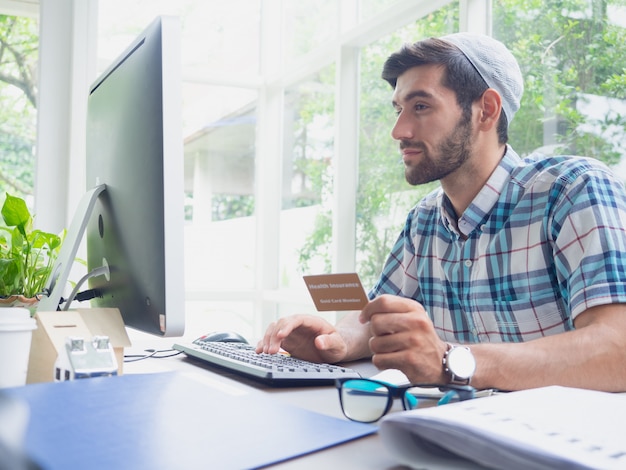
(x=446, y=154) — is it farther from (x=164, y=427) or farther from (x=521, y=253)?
(x=164, y=427)

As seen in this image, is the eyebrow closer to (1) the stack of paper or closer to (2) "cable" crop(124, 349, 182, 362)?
(2) "cable" crop(124, 349, 182, 362)

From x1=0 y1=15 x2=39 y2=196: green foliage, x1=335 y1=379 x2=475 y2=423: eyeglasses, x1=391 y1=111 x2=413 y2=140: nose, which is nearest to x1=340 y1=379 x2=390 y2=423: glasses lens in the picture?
x1=335 y1=379 x2=475 y2=423: eyeglasses

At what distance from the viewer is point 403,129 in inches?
69.1

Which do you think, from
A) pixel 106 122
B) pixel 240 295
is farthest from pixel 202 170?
pixel 106 122

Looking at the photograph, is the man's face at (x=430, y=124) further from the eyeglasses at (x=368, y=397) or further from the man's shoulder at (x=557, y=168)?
the eyeglasses at (x=368, y=397)

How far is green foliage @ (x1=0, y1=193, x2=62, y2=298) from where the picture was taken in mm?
1140

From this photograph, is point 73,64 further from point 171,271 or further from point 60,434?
point 60,434

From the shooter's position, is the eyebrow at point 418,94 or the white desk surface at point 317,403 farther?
the eyebrow at point 418,94

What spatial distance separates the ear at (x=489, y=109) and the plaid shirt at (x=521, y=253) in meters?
0.11

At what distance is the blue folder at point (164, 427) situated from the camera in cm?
53

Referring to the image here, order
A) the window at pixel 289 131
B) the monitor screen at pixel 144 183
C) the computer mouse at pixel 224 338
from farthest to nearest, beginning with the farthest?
the window at pixel 289 131
the computer mouse at pixel 224 338
the monitor screen at pixel 144 183

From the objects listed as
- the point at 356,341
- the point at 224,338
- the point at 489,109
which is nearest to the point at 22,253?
the point at 224,338

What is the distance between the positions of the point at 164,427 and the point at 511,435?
0.32 meters

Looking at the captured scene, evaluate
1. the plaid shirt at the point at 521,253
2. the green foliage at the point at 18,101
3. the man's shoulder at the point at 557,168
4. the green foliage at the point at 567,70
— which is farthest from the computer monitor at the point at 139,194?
the green foliage at the point at 18,101
